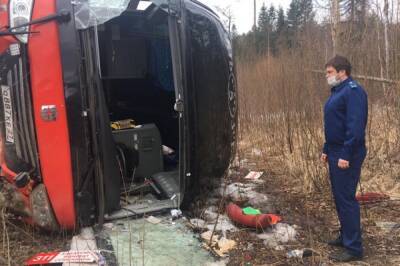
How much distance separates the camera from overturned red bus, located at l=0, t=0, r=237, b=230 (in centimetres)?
397

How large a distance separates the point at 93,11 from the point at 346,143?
2.53 meters

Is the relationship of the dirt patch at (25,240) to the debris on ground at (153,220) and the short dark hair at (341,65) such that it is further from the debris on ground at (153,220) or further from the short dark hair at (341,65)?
the short dark hair at (341,65)

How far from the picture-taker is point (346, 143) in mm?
3719

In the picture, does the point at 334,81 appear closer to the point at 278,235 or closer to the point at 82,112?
the point at 278,235

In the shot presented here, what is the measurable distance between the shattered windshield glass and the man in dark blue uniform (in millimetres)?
2103

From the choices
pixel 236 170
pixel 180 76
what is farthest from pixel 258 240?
pixel 236 170

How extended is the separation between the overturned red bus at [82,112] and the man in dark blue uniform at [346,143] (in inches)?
53.7

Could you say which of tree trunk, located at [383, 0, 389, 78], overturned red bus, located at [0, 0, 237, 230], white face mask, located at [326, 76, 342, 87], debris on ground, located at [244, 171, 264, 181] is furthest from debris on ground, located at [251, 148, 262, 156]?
white face mask, located at [326, 76, 342, 87]

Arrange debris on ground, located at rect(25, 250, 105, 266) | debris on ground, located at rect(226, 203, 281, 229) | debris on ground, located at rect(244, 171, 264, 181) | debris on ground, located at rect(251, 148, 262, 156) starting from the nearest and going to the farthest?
1. debris on ground, located at rect(25, 250, 105, 266)
2. debris on ground, located at rect(226, 203, 281, 229)
3. debris on ground, located at rect(244, 171, 264, 181)
4. debris on ground, located at rect(251, 148, 262, 156)

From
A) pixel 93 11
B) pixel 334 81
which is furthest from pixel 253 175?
pixel 93 11

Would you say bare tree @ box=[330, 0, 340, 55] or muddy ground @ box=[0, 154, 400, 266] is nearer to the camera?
muddy ground @ box=[0, 154, 400, 266]

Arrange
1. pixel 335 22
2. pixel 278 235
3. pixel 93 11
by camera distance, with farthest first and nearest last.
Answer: pixel 335 22 → pixel 278 235 → pixel 93 11

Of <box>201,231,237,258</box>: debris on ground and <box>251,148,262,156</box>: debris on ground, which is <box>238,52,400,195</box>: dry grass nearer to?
<box>251,148,262,156</box>: debris on ground

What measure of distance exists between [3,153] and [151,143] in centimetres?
194
